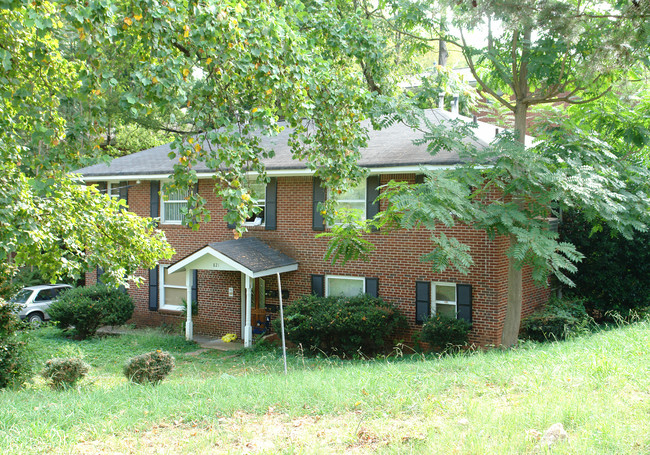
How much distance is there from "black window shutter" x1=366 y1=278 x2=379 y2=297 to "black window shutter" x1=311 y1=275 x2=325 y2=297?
1407 mm

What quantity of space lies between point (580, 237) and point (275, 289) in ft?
29.7

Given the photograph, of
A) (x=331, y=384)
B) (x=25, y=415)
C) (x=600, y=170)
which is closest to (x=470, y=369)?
(x=331, y=384)

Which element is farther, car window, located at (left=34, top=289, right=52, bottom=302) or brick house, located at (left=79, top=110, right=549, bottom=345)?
car window, located at (left=34, top=289, right=52, bottom=302)

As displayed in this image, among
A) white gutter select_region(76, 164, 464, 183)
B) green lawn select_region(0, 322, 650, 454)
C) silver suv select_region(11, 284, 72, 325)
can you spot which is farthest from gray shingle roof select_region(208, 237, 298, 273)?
silver suv select_region(11, 284, 72, 325)

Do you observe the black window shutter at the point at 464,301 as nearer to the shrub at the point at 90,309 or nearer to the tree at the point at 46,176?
the tree at the point at 46,176

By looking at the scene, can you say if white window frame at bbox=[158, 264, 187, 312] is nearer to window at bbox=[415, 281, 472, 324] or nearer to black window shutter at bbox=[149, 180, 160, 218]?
black window shutter at bbox=[149, 180, 160, 218]

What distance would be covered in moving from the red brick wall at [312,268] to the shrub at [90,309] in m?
1.10

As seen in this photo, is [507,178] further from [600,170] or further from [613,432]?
[613,432]

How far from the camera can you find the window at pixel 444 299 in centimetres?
1448

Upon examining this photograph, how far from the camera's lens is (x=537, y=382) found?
690 cm

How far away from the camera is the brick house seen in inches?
551

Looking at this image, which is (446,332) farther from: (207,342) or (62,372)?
(62,372)

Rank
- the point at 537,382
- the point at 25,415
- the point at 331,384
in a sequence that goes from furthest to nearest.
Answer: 1. the point at 331,384
2. the point at 537,382
3. the point at 25,415

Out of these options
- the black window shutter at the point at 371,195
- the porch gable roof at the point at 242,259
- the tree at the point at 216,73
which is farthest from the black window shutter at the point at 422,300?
the tree at the point at 216,73
